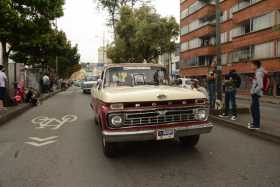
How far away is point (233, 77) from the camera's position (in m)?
10.4

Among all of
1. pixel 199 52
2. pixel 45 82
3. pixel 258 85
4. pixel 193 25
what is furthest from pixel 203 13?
pixel 258 85

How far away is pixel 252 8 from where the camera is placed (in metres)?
32.6

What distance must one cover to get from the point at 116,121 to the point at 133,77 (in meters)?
1.95

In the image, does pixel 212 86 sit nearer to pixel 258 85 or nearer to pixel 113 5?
pixel 258 85

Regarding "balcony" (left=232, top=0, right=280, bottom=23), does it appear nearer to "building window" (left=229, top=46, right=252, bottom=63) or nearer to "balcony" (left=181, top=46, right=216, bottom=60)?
"building window" (left=229, top=46, right=252, bottom=63)

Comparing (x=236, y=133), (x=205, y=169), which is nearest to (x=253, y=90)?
(x=236, y=133)

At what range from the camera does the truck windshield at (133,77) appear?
7.36 metres

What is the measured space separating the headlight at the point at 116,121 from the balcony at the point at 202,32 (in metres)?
38.8

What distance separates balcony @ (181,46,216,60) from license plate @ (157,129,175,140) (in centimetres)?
3695

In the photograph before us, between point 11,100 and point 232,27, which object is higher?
point 232,27

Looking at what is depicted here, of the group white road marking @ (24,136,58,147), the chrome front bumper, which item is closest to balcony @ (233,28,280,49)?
white road marking @ (24,136,58,147)

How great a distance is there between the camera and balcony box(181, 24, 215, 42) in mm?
42312

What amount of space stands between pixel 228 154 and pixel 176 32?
36861mm

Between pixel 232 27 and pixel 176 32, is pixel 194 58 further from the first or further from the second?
pixel 232 27
